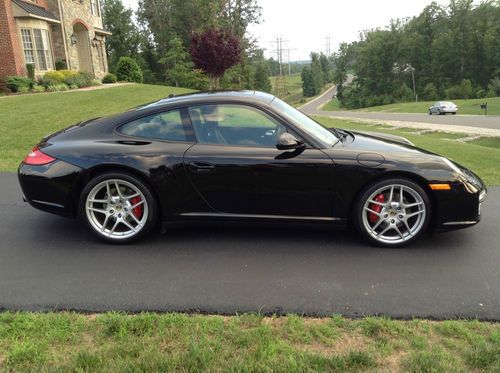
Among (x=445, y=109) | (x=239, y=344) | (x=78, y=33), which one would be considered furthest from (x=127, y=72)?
(x=239, y=344)

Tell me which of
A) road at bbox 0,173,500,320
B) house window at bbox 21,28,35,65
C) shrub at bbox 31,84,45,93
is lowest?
road at bbox 0,173,500,320

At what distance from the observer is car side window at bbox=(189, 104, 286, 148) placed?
3943 mm

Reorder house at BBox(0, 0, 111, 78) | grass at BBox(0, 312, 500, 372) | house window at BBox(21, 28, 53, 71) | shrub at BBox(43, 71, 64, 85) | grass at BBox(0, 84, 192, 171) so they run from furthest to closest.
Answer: house window at BBox(21, 28, 53, 71)
shrub at BBox(43, 71, 64, 85)
house at BBox(0, 0, 111, 78)
grass at BBox(0, 84, 192, 171)
grass at BBox(0, 312, 500, 372)

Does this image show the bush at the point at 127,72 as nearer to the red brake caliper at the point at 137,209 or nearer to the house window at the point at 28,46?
the house window at the point at 28,46

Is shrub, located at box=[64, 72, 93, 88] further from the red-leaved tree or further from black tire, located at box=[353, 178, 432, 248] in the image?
black tire, located at box=[353, 178, 432, 248]

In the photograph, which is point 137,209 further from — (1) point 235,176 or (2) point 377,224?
(2) point 377,224

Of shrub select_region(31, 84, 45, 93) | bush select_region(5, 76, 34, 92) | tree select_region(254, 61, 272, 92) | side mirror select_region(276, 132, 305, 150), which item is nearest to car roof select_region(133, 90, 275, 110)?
side mirror select_region(276, 132, 305, 150)

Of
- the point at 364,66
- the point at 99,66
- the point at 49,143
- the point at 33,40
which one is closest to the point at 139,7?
the point at 99,66

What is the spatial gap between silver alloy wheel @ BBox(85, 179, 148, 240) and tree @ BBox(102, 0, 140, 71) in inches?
2128

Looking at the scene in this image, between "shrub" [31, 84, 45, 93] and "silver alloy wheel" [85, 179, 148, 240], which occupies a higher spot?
"shrub" [31, 84, 45, 93]

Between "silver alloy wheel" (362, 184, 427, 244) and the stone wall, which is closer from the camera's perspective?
"silver alloy wheel" (362, 184, 427, 244)

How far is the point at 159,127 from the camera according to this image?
4062 mm

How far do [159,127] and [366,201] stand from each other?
6.66ft

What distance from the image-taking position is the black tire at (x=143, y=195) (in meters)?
3.94
